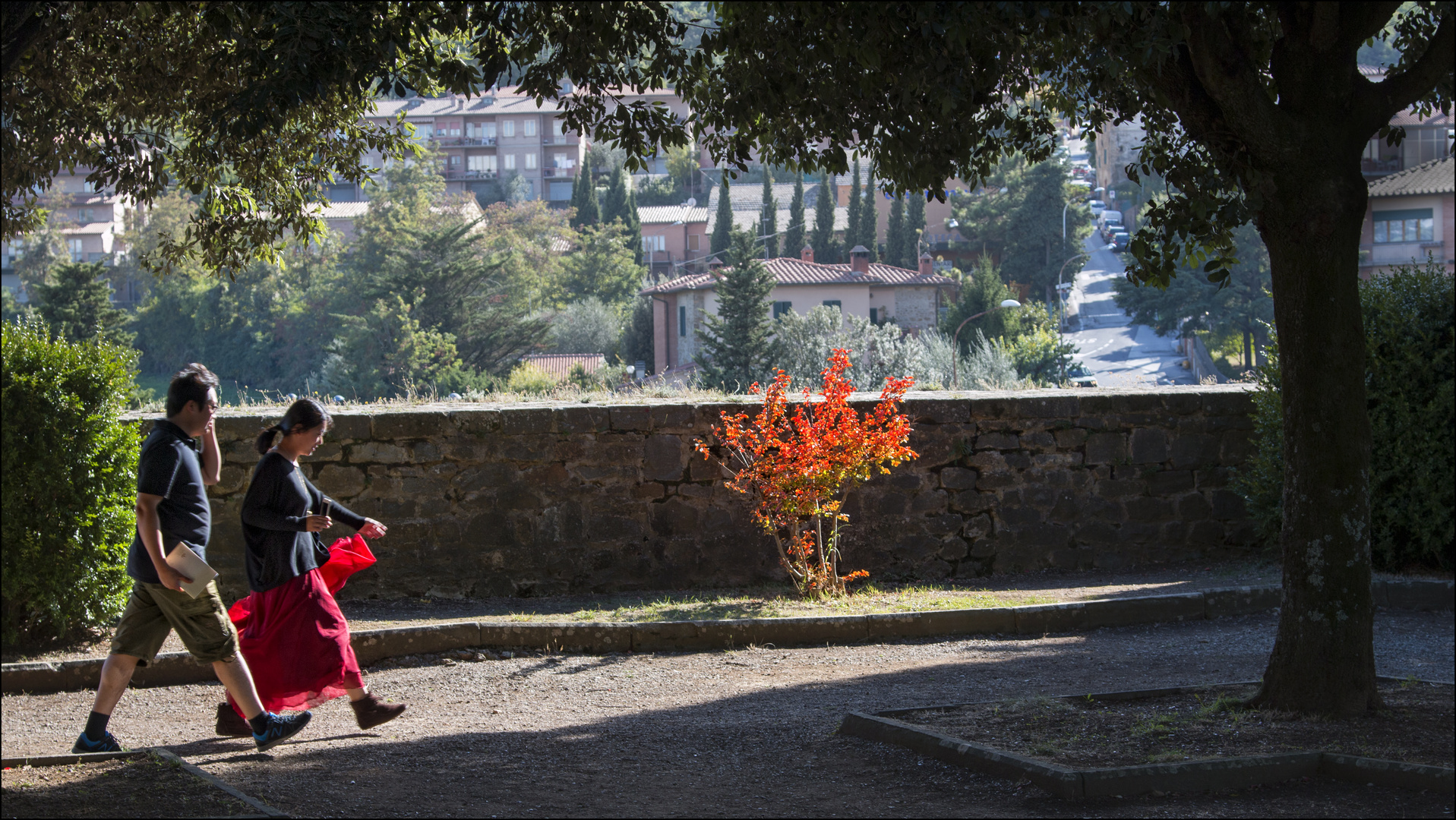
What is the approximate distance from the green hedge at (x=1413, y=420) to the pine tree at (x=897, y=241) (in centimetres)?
7432

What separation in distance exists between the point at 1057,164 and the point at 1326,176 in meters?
88.6

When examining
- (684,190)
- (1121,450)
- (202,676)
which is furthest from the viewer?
(684,190)

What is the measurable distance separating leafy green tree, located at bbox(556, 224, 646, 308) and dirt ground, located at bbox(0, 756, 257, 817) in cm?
8580

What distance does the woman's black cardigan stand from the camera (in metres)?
4.89

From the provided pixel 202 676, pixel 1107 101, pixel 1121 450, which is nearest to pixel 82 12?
pixel 202 676

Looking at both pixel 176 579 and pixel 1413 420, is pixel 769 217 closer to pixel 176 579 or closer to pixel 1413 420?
pixel 1413 420

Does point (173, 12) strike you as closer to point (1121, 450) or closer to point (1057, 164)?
point (1121, 450)

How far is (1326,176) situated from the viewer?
4395 mm

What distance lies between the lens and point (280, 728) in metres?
4.82

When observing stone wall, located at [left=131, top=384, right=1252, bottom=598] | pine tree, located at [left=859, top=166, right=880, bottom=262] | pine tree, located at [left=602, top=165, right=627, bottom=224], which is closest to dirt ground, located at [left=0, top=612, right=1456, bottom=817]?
stone wall, located at [left=131, top=384, right=1252, bottom=598]

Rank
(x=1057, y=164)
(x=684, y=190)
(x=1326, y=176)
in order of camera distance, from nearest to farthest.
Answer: (x=1326, y=176), (x=1057, y=164), (x=684, y=190)

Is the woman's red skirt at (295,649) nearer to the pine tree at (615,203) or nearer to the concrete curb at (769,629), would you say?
the concrete curb at (769,629)

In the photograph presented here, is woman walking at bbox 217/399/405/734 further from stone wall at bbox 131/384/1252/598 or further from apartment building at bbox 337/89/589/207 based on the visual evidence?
apartment building at bbox 337/89/589/207

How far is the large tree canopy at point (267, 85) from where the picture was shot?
16.6 feet
